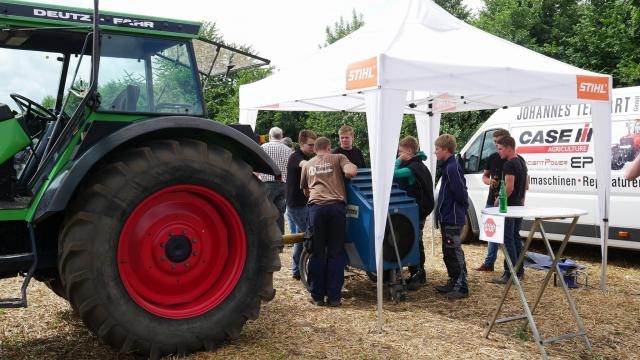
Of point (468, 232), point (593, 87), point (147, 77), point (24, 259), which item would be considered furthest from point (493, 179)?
point (24, 259)

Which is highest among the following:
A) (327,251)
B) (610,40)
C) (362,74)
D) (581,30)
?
(581,30)

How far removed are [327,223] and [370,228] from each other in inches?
15.6

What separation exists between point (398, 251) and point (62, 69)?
131 inches

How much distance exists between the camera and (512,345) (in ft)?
14.2

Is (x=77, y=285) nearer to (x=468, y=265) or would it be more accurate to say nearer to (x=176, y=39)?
(x=176, y=39)

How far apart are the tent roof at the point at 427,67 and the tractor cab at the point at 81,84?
1.54m

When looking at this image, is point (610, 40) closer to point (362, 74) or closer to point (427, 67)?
point (427, 67)

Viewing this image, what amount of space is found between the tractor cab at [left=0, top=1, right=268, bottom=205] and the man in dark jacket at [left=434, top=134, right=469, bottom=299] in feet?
9.01

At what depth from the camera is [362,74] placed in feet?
16.4

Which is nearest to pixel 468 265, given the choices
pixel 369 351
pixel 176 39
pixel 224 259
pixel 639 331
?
pixel 639 331

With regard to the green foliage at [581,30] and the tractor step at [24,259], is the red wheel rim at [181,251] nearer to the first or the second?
the tractor step at [24,259]

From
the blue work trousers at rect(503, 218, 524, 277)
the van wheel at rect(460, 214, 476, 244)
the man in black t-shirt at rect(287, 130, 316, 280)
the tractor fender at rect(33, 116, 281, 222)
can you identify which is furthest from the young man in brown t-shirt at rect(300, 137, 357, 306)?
the van wheel at rect(460, 214, 476, 244)

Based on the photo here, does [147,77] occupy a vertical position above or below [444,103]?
below

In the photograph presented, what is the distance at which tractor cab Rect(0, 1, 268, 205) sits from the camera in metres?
3.56
